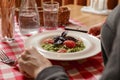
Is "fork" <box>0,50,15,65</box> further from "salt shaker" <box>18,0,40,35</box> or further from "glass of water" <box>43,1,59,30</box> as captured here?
"glass of water" <box>43,1,59,30</box>

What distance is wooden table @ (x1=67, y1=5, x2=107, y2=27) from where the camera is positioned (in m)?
1.59

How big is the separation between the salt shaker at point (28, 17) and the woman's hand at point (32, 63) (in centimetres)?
38

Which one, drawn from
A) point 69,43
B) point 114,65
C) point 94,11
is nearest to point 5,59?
point 69,43

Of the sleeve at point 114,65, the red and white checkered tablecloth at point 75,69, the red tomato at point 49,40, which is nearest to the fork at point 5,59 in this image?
the red and white checkered tablecloth at point 75,69

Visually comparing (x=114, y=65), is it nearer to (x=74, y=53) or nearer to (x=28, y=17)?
(x=74, y=53)

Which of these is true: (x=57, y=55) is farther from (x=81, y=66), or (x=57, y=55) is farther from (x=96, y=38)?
(x=96, y=38)

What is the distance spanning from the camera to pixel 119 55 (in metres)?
0.53

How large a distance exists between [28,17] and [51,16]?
0.50 ft

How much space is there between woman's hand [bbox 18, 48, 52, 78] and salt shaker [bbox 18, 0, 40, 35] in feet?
1.24

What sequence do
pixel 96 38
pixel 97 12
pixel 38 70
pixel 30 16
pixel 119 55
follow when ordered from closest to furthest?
1. pixel 119 55
2. pixel 38 70
3. pixel 96 38
4. pixel 30 16
5. pixel 97 12

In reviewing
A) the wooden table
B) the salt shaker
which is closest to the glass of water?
the salt shaker

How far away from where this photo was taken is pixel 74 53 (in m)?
1.00

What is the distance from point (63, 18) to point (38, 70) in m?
0.63

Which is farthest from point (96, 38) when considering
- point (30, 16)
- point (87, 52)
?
point (30, 16)
